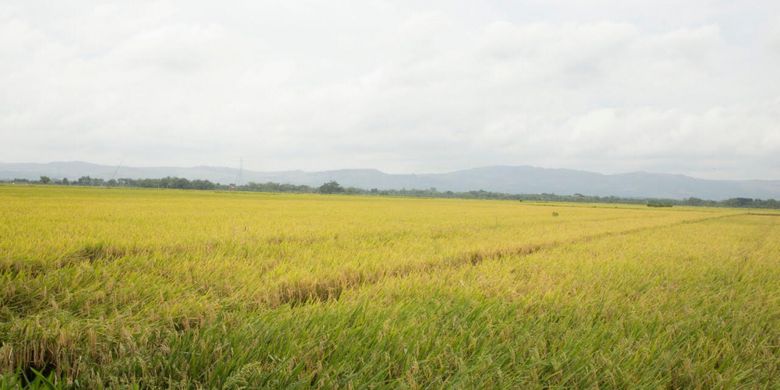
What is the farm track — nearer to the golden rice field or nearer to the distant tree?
the golden rice field

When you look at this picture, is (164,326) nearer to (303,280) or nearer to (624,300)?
(303,280)

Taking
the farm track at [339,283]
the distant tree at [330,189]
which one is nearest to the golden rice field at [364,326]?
the farm track at [339,283]

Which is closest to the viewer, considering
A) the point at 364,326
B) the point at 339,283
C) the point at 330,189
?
the point at 364,326

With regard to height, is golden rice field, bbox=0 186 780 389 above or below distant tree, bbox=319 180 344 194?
below

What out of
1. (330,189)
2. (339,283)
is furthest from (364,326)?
(330,189)

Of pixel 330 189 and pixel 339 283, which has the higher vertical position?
pixel 330 189

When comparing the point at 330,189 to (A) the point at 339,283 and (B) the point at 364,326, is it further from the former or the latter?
(B) the point at 364,326

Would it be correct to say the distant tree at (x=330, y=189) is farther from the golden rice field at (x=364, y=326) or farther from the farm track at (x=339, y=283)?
the golden rice field at (x=364, y=326)

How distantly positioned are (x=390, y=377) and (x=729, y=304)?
3969mm

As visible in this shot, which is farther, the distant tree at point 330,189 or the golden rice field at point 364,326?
the distant tree at point 330,189

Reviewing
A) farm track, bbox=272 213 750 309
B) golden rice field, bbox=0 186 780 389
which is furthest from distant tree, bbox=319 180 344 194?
golden rice field, bbox=0 186 780 389

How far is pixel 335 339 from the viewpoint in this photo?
2293 millimetres

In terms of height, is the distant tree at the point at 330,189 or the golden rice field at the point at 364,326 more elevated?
the distant tree at the point at 330,189

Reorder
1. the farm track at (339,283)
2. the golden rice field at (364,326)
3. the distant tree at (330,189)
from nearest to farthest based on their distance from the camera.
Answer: the golden rice field at (364,326) → the farm track at (339,283) → the distant tree at (330,189)
